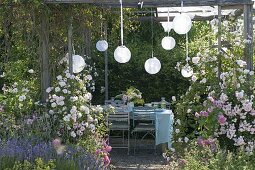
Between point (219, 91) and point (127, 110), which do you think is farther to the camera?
point (127, 110)

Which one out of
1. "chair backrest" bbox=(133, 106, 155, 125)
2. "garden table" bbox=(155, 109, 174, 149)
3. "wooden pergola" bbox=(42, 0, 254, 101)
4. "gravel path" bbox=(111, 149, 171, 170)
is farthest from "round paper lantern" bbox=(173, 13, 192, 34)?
"chair backrest" bbox=(133, 106, 155, 125)

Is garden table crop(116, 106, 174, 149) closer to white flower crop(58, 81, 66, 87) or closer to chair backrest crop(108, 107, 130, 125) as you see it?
chair backrest crop(108, 107, 130, 125)

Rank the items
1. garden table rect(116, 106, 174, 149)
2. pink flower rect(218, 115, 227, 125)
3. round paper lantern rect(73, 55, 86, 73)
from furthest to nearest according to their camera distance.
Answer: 1. garden table rect(116, 106, 174, 149)
2. round paper lantern rect(73, 55, 86, 73)
3. pink flower rect(218, 115, 227, 125)

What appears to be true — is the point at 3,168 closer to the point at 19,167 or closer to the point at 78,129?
the point at 19,167

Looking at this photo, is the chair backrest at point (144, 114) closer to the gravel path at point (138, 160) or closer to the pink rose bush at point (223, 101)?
the gravel path at point (138, 160)

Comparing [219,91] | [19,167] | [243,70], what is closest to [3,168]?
[19,167]

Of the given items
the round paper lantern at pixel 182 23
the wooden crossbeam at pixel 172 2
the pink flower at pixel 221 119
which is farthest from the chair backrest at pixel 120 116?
the pink flower at pixel 221 119

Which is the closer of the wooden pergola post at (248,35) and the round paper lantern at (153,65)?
the wooden pergola post at (248,35)

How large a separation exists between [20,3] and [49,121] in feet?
4.57

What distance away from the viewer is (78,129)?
5.80 meters

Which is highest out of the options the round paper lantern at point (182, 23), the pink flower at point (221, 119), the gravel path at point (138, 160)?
the round paper lantern at point (182, 23)


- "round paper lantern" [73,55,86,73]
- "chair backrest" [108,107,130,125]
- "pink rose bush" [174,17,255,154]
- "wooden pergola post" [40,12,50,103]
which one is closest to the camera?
"pink rose bush" [174,17,255,154]

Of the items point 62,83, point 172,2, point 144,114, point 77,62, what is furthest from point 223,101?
point 144,114

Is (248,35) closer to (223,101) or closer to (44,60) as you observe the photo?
(223,101)
